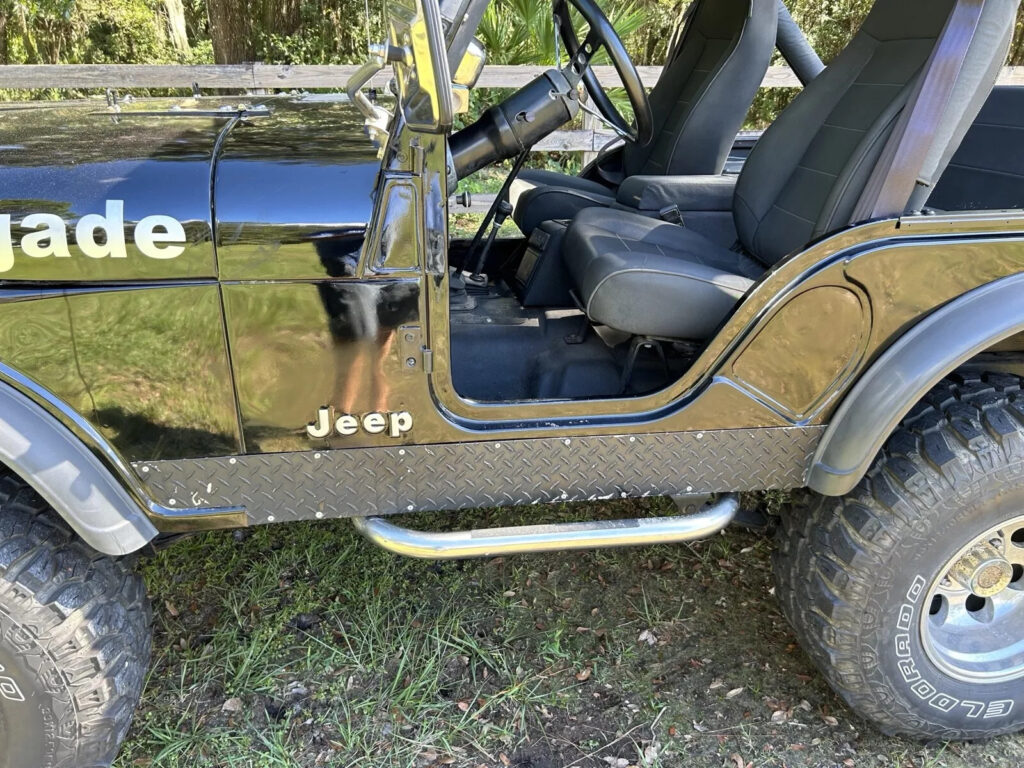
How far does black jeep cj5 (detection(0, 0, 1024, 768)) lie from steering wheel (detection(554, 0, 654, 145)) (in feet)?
1.98

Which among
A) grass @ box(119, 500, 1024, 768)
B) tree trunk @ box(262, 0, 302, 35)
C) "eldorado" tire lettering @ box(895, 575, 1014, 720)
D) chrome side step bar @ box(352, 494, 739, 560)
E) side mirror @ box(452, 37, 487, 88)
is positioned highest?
side mirror @ box(452, 37, 487, 88)

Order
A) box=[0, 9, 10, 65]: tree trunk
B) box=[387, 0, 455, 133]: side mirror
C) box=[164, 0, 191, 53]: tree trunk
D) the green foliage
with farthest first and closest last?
box=[164, 0, 191, 53]: tree trunk, box=[0, 9, 10, 65]: tree trunk, the green foliage, box=[387, 0, 455, 133]: side mirror

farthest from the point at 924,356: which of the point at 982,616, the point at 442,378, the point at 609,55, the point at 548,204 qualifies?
the point at 548,204

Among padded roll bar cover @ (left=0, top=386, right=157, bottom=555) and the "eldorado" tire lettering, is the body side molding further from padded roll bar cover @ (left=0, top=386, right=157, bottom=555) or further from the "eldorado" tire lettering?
the "eldorado" tire lettering

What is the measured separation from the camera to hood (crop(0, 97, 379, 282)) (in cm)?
148

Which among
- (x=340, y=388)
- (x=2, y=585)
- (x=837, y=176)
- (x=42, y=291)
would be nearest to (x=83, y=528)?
(x=2, y=585)

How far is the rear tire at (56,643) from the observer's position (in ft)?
5.32

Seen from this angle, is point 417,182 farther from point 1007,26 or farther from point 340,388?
point 1007,26

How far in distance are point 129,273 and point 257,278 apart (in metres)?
0.24

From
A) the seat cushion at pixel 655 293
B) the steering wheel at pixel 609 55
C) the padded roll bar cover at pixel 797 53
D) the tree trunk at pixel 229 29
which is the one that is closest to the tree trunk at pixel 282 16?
the tree trunk at pixel 229 29

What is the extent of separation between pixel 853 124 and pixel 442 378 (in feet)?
4.82

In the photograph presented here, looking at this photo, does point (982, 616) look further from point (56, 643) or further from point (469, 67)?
point (56, 643)

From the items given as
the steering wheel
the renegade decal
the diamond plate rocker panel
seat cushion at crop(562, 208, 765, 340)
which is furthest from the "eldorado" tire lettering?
the steering wheel

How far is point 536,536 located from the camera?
1.82 m
